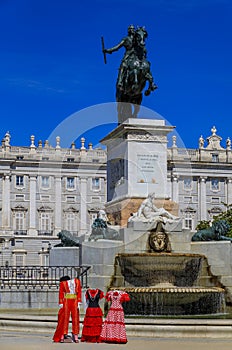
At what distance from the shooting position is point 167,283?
806 inches

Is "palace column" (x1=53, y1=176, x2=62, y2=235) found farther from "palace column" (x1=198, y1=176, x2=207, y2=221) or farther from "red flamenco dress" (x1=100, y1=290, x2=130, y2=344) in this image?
"red flamenco dress" (x1=100, y1=290, x2=130, y2=344)

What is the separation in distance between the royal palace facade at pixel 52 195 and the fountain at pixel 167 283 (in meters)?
75.8

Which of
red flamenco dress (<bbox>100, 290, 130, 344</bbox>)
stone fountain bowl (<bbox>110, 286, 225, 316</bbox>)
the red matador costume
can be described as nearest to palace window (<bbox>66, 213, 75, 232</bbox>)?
stone fountain bowl (<bbox>110, 286, 225, 316</bbox>)

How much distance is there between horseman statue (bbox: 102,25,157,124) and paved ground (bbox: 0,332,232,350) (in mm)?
10991

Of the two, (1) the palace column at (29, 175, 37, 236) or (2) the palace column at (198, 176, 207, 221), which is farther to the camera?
(2) the palace column at (198, 176, 207, 221)

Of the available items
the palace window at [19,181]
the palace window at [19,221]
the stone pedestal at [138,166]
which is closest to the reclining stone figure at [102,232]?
the stone pedestal at [138,166]

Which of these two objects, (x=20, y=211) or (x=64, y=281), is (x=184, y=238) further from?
(x=20, y=211)

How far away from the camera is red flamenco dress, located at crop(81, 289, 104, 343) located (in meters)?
13.9

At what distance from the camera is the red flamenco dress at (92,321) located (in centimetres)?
1394

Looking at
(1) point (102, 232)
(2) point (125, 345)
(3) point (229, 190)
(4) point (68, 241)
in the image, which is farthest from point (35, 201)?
(2) point (125, 345)

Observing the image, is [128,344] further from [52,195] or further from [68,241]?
[52,195]

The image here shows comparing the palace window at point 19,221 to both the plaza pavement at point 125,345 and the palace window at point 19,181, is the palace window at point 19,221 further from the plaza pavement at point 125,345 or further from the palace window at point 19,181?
the plaza pavement at point 125,345

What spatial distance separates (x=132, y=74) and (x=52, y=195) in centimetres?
7782

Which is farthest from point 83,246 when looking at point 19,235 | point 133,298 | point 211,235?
point 19,235
